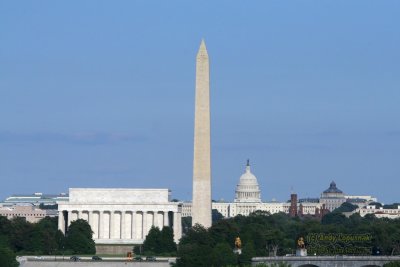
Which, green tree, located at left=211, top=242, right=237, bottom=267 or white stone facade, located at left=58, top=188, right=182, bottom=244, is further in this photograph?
white stone facade, located at left=58, top=188, right=182, bottom=244

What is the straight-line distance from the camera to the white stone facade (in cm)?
18362

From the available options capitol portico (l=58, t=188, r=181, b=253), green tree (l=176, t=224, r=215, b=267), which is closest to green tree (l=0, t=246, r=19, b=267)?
green tree (l=176, t=224, r=215, b=267)

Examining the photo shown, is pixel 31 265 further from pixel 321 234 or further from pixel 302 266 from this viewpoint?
pixel 321 234

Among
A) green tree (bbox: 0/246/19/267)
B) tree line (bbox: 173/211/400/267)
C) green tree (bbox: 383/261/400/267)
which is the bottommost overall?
green tree (bbox: 383/261/400/267)

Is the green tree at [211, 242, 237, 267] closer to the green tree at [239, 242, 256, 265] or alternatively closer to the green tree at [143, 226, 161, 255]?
the green tree at [239, 242, 256, 265]

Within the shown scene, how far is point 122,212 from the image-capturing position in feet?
603

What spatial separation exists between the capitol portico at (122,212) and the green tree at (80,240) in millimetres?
14118

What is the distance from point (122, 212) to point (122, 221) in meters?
0.83

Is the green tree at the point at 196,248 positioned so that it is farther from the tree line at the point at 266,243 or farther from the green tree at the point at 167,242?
the green tree at the point at 167,242

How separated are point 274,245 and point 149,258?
1627 cm

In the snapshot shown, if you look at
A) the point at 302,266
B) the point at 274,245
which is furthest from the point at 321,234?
the point at 302,266

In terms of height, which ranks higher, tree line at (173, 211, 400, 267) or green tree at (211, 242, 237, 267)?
tree line at (173, 211, 400, 267)

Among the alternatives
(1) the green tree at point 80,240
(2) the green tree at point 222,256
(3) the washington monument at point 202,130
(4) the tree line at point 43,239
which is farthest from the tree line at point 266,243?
(4) the tree line at point 43,239

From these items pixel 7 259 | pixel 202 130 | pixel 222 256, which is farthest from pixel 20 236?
pixel 222 256
